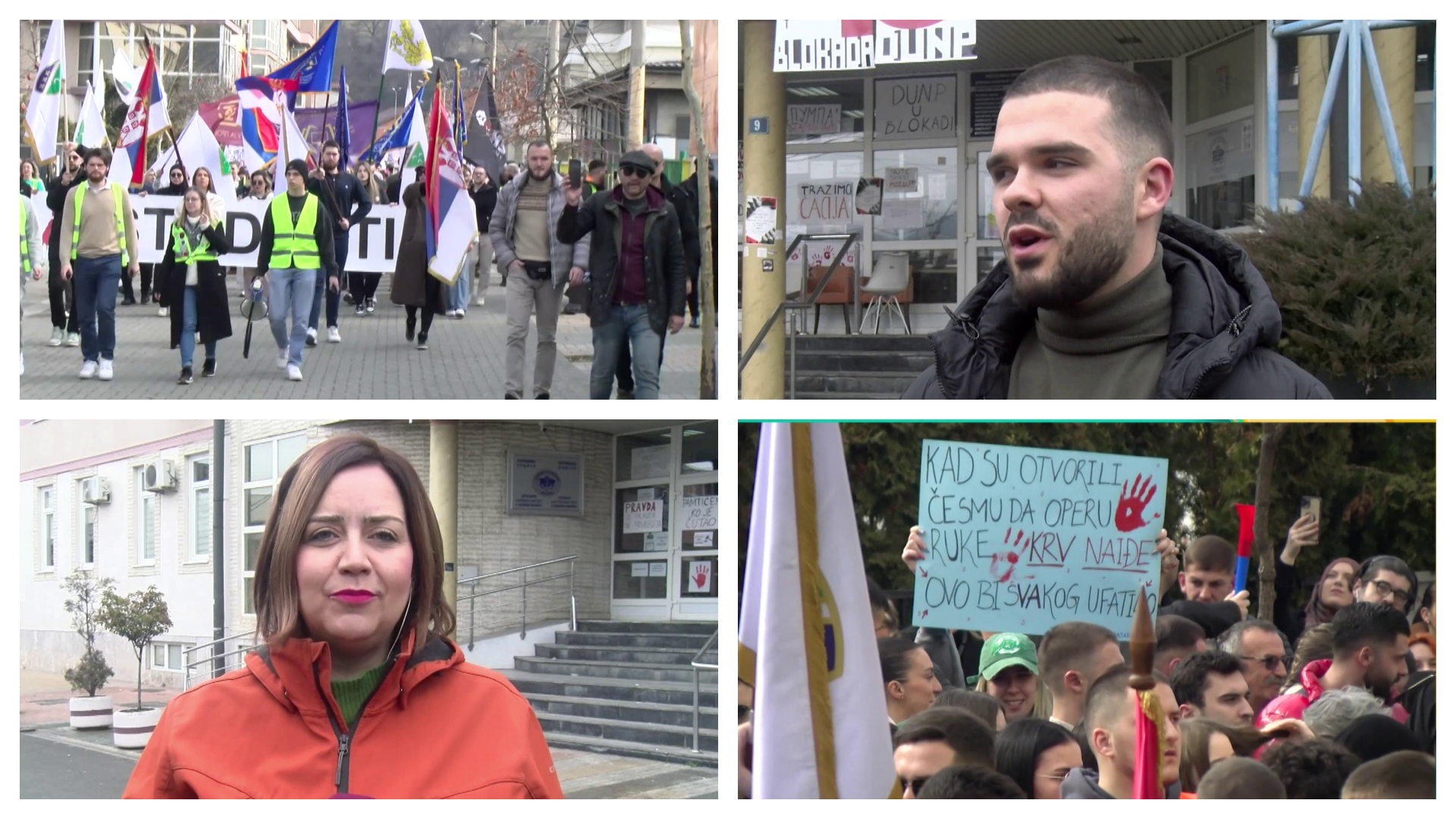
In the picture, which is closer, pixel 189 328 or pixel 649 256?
pixel 649 256

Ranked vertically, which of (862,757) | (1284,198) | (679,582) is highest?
(1284,198)

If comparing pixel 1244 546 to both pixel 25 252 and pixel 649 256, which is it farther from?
pixel 25 252

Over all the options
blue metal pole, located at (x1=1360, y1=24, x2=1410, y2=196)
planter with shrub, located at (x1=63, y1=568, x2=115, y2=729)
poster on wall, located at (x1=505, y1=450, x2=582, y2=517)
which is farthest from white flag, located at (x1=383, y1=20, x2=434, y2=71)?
blue metal pole, located at (x1=1360, y1=24, x2=1410, y2=196)

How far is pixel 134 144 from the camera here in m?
5.44

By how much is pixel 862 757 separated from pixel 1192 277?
1.30m

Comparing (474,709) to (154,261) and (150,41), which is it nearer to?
(150,41)

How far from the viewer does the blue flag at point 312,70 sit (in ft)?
14.6

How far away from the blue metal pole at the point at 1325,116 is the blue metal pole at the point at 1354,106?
4 cm

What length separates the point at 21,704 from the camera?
3.52 m

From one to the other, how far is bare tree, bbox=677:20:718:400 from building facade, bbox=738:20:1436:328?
82 cm

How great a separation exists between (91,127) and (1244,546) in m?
4.05

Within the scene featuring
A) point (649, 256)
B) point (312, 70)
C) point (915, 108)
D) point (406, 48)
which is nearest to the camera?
point (406, 48)

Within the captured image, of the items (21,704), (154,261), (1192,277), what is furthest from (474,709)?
(154,261)

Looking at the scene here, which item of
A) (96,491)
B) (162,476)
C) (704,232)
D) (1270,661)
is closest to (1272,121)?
(704,232)
